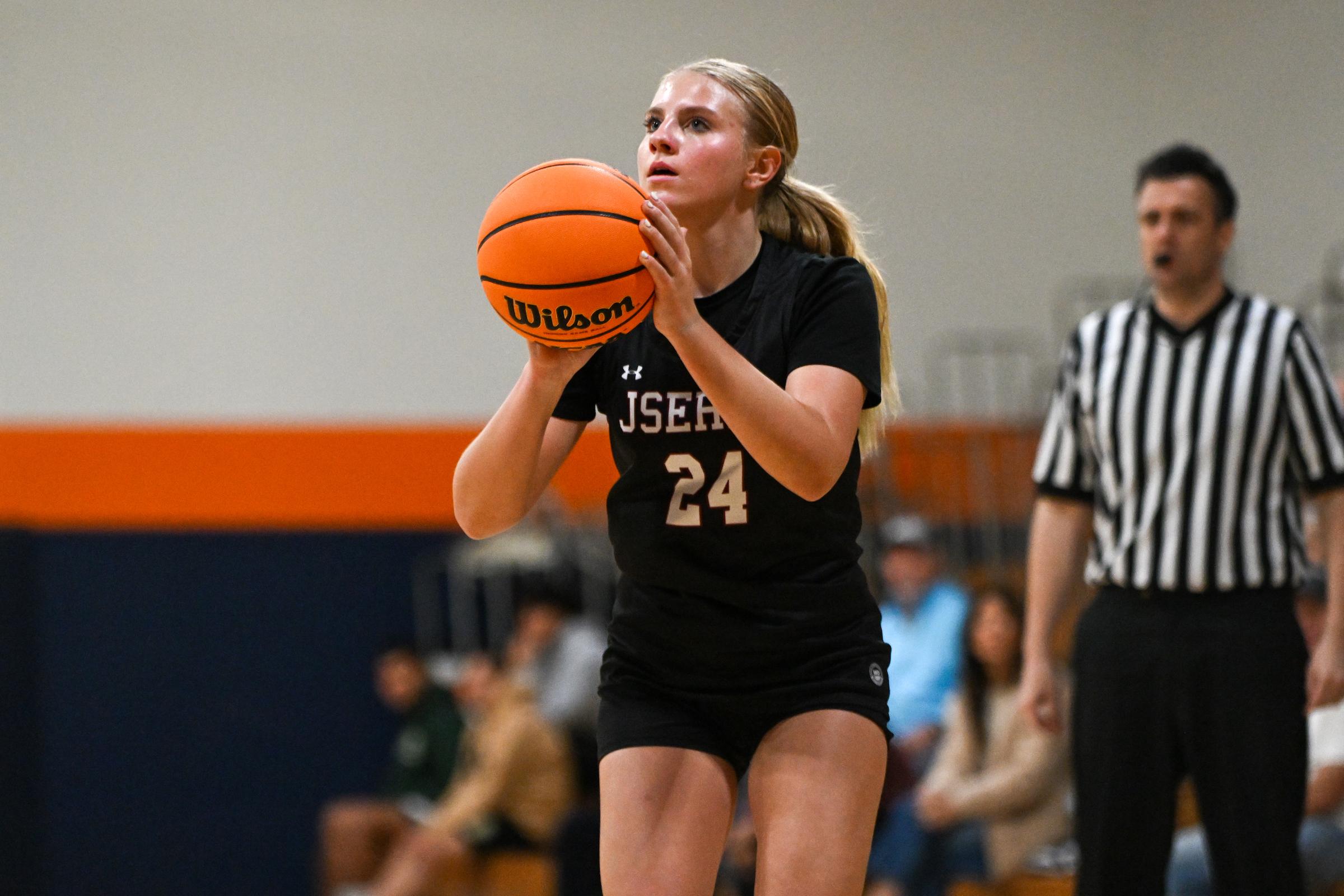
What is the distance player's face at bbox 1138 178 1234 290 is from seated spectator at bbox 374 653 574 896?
190 inches

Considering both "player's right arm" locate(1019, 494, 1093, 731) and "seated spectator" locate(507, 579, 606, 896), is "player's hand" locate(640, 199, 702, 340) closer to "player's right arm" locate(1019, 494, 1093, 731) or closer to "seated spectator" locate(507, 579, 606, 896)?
"player's right arm" locate(1019, 494, 1093, 731)

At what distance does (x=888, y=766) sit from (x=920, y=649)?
2149 mm

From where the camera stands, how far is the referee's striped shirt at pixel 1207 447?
4.11m

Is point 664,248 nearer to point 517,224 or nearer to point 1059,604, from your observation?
point 517,224

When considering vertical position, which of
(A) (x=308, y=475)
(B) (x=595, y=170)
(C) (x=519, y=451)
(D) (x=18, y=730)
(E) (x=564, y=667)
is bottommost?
(E) (x=564, y=667)

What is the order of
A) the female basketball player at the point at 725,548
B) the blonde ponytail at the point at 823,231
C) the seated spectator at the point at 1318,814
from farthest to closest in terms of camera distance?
the seated spectator at the point at 1318,814
the blonde ponytail at the point at 823,231
the female basketball player at the point at 725,548

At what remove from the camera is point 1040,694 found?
4.39 metres

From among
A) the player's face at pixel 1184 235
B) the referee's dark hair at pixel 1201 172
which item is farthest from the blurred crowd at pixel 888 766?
the referee's dark hair at pixel 1201 172

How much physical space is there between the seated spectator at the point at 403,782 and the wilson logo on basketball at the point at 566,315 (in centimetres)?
727

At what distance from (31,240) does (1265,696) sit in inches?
359

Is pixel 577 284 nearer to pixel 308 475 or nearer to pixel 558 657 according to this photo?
pixel 558 657

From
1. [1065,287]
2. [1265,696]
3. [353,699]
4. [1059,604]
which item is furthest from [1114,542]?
[1065,287]

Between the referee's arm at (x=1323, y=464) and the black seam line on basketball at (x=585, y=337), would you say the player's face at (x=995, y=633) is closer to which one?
the referee's arm at (x=1323, y=464)

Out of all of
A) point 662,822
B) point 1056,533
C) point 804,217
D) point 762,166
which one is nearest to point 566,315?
point 762,166
